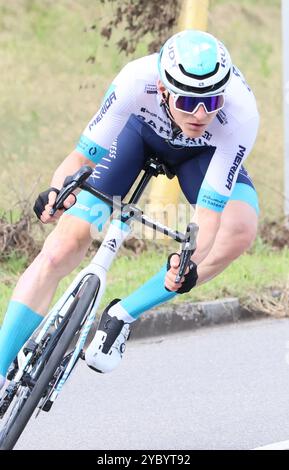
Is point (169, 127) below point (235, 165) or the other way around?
the other way around

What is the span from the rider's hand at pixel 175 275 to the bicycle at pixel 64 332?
4cm

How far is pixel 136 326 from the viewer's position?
9.77m

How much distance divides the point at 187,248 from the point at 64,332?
68 centimetres

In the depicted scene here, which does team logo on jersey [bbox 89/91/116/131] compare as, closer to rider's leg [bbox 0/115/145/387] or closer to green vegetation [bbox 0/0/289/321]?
rider's leg [bbox 0/115/145/387]

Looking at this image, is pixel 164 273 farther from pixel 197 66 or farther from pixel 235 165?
pixel 197 66

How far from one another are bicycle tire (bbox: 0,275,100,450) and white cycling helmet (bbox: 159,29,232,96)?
0.97m

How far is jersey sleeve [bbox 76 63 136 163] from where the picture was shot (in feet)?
21.8

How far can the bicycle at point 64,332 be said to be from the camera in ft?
19.7

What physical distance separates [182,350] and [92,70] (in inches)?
527

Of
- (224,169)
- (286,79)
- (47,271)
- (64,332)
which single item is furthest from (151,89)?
(286,79)

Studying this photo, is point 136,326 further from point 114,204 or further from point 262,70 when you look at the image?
point 262,70

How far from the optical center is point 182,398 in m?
8.04

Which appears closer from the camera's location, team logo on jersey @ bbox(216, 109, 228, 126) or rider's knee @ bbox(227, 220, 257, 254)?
team logo on jersey @ bbox(216, 109, 228, 126)

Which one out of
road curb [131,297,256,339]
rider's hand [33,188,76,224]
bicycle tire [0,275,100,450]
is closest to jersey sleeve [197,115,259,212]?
bicycle tire [0,275,100,450]
